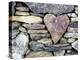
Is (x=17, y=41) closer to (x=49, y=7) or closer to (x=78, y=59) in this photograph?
(x=49, y=7)

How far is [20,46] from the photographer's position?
192cm

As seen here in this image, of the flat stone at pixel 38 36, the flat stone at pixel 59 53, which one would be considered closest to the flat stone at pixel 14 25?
the flat stone at pixel 38 36

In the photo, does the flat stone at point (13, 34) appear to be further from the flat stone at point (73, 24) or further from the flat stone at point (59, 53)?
the flat stone at point (73, 24)

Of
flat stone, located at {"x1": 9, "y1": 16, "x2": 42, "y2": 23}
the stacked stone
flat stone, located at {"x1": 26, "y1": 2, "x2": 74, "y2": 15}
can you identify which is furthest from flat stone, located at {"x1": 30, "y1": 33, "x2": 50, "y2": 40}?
flat stone, located at {"x1": 26, "y1": 2, "x2": 74, "y2": 15}

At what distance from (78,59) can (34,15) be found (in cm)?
73

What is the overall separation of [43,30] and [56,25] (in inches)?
6.3

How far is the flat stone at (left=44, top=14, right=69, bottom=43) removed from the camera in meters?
2.00

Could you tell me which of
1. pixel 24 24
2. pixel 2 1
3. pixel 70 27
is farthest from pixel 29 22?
pixel 70 27

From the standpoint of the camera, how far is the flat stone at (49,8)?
1.95 meters

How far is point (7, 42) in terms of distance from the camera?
192cm

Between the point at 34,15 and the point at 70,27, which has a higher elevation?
the point at 34,15

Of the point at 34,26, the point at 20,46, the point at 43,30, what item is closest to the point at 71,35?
the point at 43,30

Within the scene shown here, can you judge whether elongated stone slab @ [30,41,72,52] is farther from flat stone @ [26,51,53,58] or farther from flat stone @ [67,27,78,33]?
flat stone @ [67,27,78,33]

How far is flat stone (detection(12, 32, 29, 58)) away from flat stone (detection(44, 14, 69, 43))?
285mm
